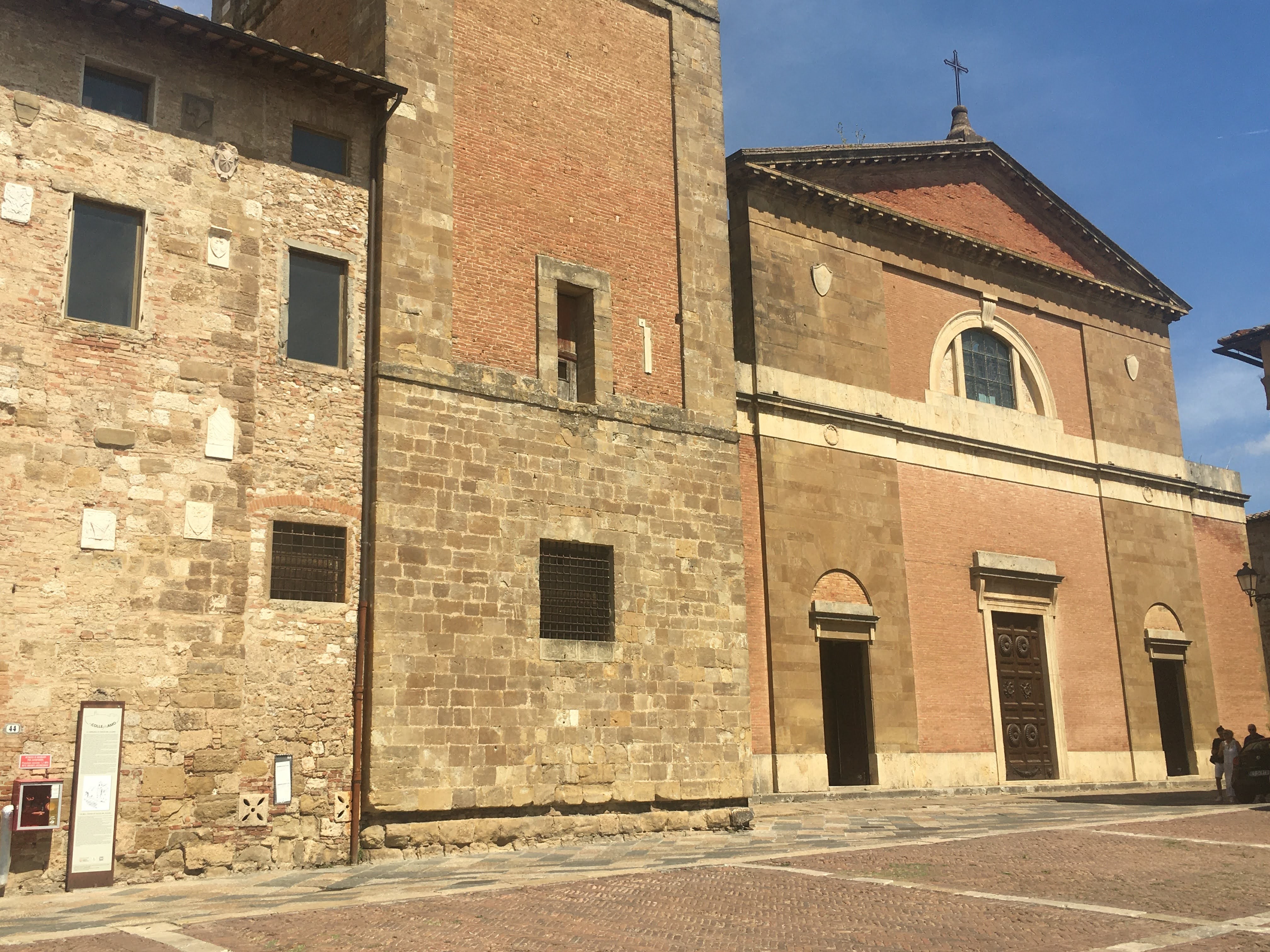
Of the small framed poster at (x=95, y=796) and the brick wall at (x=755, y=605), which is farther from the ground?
the brick wall at (x=755, y=605)

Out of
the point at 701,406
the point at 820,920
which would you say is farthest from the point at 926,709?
the point at 820,920

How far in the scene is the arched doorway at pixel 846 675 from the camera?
19172 millimetres

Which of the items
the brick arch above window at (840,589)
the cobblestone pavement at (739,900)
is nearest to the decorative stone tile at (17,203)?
the cobblestone pavement at (739,900)

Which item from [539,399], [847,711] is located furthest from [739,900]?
[847,711]

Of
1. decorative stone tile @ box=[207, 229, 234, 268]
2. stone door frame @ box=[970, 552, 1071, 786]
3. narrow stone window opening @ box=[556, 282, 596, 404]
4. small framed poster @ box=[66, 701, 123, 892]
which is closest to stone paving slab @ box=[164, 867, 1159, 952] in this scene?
small framed poster @ box=[66, 701, 123, 892]

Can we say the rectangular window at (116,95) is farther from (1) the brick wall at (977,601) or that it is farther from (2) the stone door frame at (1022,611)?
(2) the stone door frame at (1022,611)

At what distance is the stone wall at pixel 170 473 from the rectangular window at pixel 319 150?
23 centimetres

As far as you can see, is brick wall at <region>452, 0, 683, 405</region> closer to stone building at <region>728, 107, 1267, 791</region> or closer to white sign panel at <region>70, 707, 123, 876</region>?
stone building at <region>728, 107, 1267, 791</region>

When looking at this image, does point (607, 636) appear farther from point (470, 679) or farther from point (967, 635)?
point (967, 635)

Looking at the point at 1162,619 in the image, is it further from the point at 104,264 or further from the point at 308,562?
the point at 104,264

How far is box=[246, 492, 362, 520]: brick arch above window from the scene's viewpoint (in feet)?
41.1

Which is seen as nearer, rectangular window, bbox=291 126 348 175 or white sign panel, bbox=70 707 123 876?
white sign panel, bbox=70 707 123 876

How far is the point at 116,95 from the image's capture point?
12.5 meters

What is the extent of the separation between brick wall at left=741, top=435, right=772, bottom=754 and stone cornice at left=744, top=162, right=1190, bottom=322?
4828 millimetres
